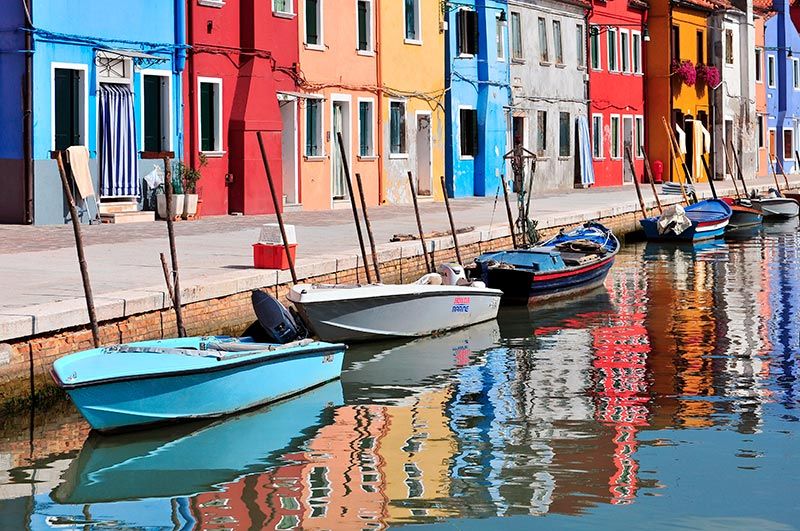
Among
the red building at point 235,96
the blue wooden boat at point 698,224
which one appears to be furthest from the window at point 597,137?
the red building at point 235,96

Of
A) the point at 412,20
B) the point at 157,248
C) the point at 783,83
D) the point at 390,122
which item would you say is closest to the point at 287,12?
the point at 390,122

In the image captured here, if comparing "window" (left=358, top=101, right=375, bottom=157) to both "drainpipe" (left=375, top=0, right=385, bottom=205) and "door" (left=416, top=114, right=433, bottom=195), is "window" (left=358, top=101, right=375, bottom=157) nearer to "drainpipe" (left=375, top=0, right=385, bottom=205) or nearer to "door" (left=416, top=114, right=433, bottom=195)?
"drainpipe" (left=375, top=0, right=385, bottom=205)

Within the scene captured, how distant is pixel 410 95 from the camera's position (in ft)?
119

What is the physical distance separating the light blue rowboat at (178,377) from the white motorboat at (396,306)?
96.2 inches

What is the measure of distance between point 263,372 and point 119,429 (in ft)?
5.13

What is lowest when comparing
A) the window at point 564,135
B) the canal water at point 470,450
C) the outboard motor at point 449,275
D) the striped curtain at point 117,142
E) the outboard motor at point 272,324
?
the canal water at point 470,450

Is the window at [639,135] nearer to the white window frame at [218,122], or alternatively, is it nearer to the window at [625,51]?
the window at [625,51]

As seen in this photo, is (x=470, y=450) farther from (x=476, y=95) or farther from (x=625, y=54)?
(x=625, y=54)

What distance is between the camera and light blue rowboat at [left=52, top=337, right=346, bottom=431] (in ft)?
40.5

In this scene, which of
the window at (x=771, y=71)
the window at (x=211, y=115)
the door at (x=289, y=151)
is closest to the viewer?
the window at (x=211, y=115)

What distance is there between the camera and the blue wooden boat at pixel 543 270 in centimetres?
2183

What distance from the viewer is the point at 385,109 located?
115 ft

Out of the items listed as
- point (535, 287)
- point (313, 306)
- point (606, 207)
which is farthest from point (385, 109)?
point (313, 306)

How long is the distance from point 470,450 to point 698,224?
23737 mm
